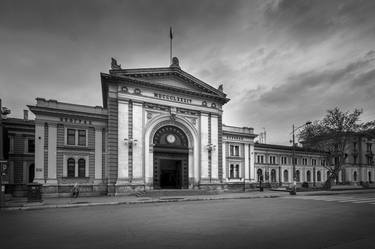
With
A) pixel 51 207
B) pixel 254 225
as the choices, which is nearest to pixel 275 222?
pixel 254 225

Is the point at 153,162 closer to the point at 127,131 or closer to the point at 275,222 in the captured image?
Answer: the point at 127,131

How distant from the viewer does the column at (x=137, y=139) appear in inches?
1257

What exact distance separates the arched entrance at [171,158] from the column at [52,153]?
441 inches

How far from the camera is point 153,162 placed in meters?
34.0

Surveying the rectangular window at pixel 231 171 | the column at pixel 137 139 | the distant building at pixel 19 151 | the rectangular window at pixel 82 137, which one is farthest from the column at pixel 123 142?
the rectangular window at pixel 231 171

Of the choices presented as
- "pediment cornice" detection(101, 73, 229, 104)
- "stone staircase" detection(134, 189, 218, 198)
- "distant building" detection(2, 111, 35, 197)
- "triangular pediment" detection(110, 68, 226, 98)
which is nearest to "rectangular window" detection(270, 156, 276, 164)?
"pediment cornice" detection(101, 73, 229, 104)

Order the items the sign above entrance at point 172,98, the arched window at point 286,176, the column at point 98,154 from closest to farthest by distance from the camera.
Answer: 1. the column at point 98,154
2. the sign above entrance at point 172,98
3. the arched window at point 286,176

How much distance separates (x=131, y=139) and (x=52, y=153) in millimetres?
8377

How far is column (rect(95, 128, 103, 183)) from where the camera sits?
31219mm

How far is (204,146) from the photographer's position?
36.7 metres

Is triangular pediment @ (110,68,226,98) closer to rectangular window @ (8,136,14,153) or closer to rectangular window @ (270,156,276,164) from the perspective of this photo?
rectangular window @ (8,136,14,153)

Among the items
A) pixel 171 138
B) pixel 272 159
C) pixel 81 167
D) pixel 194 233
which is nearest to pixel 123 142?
pixel 81 167

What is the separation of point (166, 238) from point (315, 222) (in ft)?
24.6

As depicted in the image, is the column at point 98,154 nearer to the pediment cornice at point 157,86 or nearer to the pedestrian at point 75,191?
the pedestrian at point 75,191
